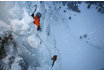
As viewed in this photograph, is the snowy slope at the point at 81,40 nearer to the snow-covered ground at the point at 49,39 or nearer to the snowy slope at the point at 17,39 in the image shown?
the snow-covered ground at the point at 49,39

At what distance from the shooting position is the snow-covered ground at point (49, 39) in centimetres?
259

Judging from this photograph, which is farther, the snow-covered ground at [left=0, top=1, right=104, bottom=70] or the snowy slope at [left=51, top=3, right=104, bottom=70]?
the snowy slope at [left=51, top=3, right=104, bottom=70]

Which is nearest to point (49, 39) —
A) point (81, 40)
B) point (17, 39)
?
point (17, 39)

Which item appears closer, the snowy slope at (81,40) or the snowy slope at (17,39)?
the snowy slope at (17,39)

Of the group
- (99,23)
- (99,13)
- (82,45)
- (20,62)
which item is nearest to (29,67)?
(20,62)

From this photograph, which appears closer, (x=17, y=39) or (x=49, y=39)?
(x=17, y=39)

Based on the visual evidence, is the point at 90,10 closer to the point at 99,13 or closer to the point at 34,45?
the point at 99,13

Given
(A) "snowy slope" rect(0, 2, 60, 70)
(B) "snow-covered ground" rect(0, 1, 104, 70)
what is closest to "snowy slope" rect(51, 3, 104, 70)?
(B) "snow-covered ground" rect(0, 1, 104, 70)

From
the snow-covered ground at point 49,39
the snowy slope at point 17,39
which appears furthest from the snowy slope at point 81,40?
the snowy slope at point 17,39

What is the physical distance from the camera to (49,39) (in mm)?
5758

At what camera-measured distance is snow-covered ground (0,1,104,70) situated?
2.59 m

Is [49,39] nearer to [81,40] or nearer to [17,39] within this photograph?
[17,39]

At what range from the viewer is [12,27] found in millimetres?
2693

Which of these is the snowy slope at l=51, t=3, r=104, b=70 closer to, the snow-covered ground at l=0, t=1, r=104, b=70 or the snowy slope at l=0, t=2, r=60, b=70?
the snow-covered ground at l=0, t=1, r=104, b=70
